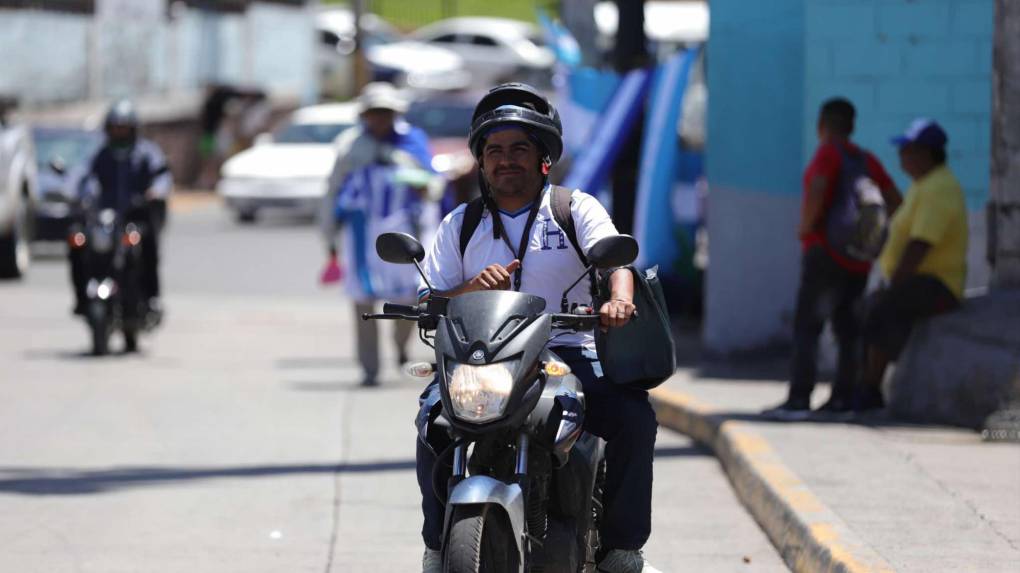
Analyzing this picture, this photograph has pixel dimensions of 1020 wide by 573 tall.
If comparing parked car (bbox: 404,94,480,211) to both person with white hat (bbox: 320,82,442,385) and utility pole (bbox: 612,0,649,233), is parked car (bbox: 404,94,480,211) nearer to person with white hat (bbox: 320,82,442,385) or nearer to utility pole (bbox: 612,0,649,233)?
utility pole (bbox: 612,0,649,233)

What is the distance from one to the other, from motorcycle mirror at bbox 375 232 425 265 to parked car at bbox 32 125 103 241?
18.0 meters

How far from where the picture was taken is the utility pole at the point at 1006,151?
10695 mm

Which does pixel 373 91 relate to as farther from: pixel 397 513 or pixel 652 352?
pixel 652 352

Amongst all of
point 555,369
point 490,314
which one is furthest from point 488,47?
point 490,314

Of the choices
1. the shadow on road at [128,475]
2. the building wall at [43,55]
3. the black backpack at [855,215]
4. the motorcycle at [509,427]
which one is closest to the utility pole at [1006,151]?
the black backpack at [855,215]

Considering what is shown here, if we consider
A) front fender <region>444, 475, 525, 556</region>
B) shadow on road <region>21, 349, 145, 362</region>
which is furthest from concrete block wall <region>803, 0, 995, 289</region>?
front fender <region>444, 475, 525, 556</region>

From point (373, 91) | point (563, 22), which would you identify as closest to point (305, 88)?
point (563, 22)

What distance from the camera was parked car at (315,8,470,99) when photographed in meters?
48.8

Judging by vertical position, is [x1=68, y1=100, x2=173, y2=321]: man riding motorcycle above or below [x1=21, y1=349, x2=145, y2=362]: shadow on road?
above

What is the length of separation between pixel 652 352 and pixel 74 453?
510 cm

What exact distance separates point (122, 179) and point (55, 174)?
9.28m

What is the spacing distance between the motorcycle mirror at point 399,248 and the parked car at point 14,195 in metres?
16.1

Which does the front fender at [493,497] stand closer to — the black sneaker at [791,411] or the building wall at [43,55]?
the black sneaker at [791,411]

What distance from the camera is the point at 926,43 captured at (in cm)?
1252
